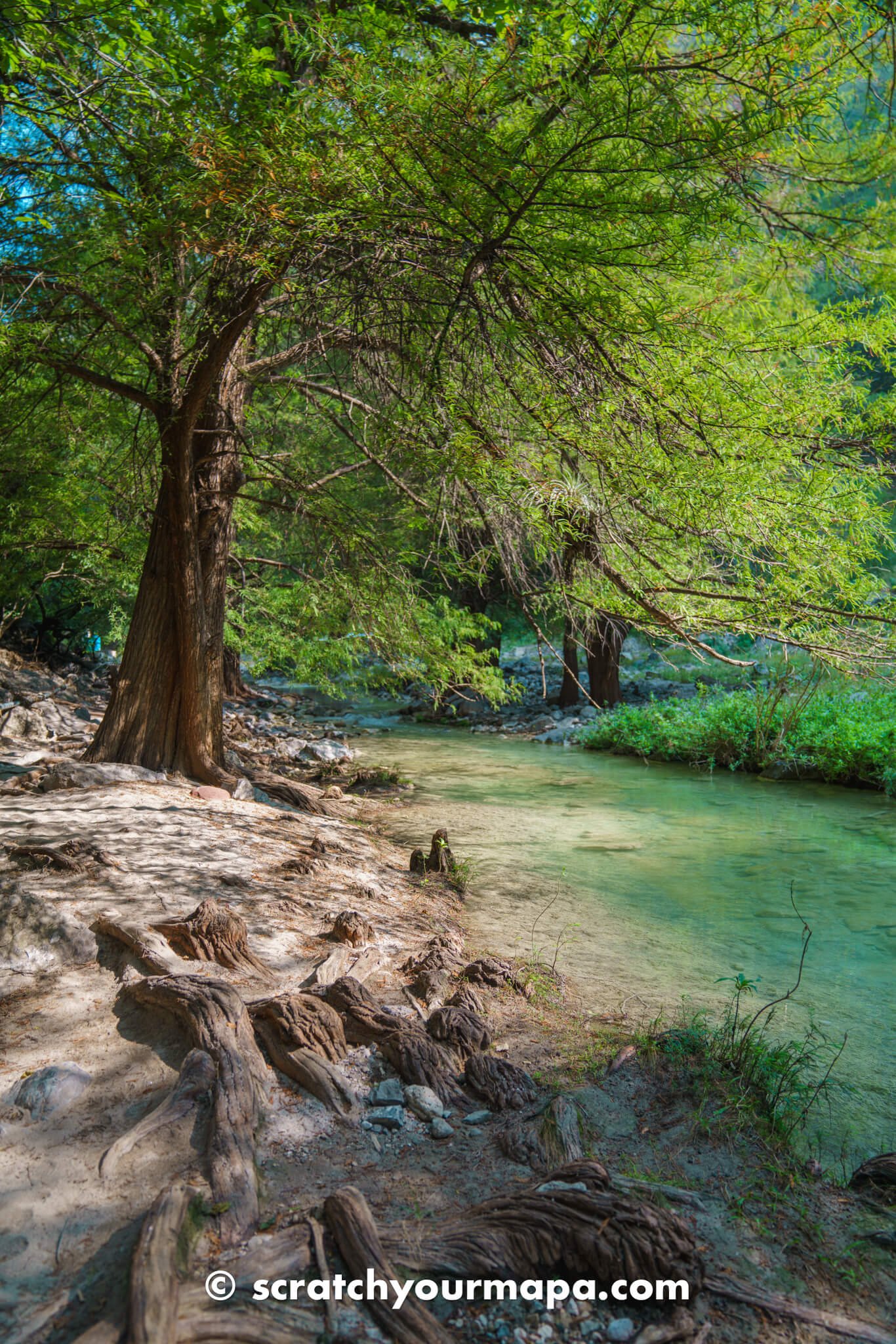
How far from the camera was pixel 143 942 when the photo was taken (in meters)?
3.88

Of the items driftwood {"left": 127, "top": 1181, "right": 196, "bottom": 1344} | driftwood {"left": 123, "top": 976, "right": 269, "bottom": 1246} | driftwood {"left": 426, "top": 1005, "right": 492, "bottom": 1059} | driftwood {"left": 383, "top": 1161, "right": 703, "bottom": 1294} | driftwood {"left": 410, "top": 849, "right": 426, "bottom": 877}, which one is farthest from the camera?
driftwood {"left": 410, "top": 849, "right": 426, "bottom": 877}

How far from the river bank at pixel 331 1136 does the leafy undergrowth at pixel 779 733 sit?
8239 millimetres

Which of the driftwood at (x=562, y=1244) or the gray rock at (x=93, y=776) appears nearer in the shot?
the driftwood at (x=562, y=1244)

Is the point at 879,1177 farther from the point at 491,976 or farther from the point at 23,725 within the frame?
the point at 23,725

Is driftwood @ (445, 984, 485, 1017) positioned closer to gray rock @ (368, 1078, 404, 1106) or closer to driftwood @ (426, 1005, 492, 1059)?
driftwood @ (426, 1005, 492, 1059)

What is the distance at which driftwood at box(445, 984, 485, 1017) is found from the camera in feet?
13.0

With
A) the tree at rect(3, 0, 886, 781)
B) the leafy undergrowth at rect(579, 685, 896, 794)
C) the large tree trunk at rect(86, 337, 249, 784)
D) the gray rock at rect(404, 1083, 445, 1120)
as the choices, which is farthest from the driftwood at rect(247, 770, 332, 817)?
the leafy undergrowth at rect(579, 685, 896, 794)

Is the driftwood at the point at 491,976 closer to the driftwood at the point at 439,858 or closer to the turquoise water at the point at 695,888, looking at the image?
the turquoise water at the point at 695,888

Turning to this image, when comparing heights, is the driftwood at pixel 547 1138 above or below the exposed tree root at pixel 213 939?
below

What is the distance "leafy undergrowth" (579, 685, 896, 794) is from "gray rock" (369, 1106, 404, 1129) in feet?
30.0

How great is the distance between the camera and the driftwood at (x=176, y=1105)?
2.61m

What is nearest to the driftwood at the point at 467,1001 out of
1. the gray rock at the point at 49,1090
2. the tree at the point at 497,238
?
the gray rock at the point at 49,1090

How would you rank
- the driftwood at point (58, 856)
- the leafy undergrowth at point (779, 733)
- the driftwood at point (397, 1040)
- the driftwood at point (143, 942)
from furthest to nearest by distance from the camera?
the leafy undergrowth at point (779, 733) < the driftwood at point (58, 856) < the driftwood at point (143, 942) < the driftwood at point (397, 1040)

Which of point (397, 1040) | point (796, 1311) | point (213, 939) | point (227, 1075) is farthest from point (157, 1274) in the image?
point (213, 939)
